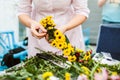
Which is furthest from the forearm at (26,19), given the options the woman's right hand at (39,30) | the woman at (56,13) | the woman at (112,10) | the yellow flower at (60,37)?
the woman at (112,10)

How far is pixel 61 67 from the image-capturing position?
0.96m

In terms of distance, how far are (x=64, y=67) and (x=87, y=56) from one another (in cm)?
11

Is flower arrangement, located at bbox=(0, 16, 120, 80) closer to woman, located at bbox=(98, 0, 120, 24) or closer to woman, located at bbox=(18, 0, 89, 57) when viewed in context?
woman, located at bbox=(18, 0, 89, 57)

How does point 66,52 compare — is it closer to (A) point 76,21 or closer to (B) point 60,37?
(B) point 60,37

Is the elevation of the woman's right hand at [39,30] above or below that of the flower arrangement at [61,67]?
above

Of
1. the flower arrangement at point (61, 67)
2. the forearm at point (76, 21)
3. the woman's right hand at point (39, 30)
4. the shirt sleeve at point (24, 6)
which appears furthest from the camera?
the shirt sleeve at point (24, 6)

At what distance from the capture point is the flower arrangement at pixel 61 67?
2.63ft

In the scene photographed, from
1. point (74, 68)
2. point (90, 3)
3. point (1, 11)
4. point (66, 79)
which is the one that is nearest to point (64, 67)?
A: point (74, 68)

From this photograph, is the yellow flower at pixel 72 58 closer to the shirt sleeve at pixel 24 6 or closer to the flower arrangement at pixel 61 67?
the flower arrangement at pixel 61 67

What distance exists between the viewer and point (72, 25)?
1316 mm

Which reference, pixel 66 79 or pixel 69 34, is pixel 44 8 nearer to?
pixel 69 34

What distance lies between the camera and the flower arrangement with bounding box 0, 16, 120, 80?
0.80 m

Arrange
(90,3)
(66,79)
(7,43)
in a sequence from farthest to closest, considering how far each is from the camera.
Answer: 1. (90,3)
2. (7,43)
3. (66,79)

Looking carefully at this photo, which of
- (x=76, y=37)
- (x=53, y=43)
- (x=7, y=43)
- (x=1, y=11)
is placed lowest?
(x=7, y=43)
